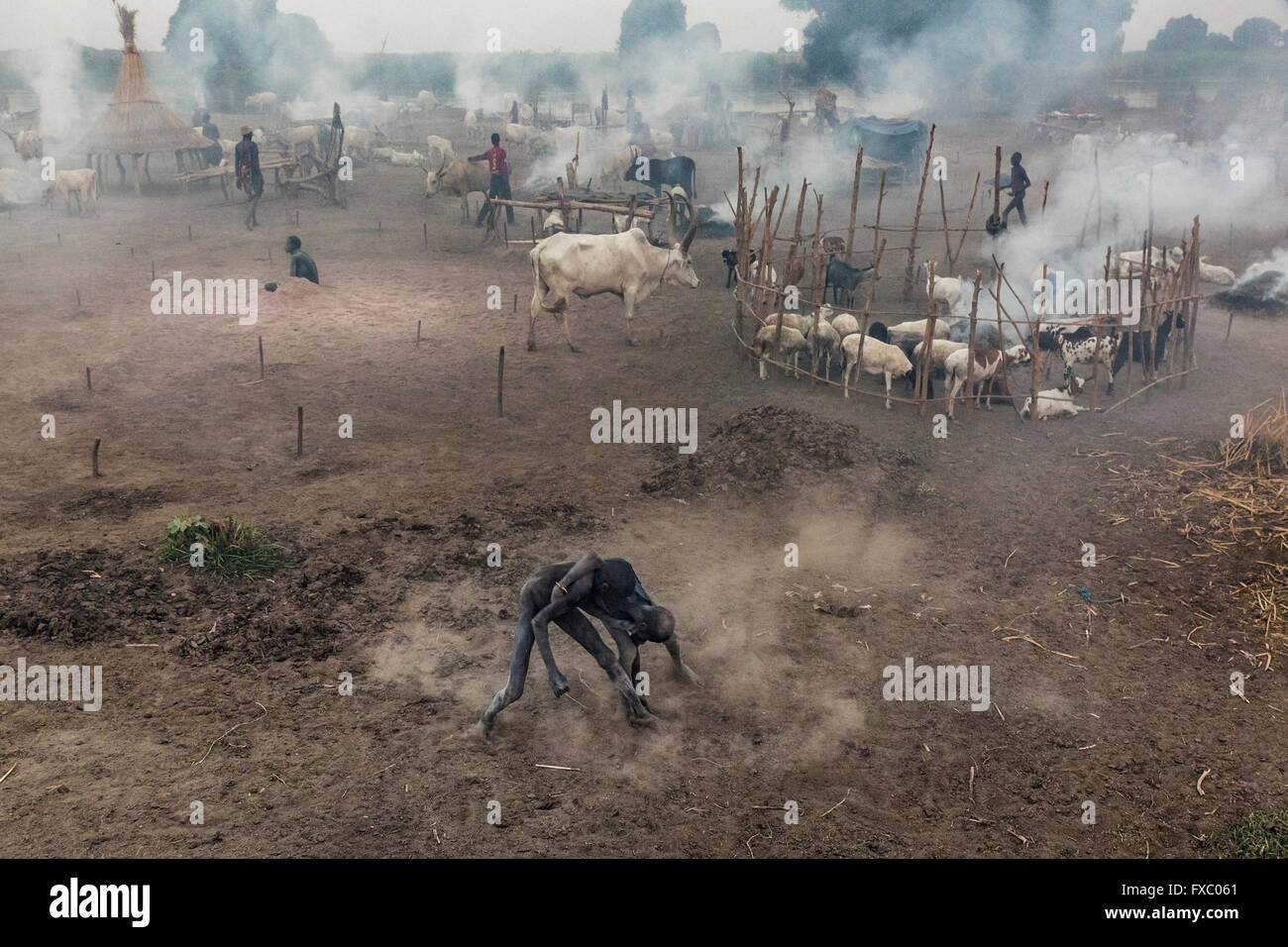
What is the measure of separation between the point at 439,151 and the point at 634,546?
85.8ft

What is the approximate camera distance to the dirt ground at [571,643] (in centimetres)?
598

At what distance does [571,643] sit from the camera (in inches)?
309

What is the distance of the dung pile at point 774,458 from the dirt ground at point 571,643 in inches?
2.0

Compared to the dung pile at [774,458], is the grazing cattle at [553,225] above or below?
above

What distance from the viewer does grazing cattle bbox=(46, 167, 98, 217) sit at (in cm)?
2327

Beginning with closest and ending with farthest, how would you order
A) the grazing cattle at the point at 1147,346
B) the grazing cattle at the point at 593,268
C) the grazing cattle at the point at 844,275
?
the grazing cattle at the point at 1147,346
the grazing cattle at the point at 593,268
the grazing cattle at the point at 844,275

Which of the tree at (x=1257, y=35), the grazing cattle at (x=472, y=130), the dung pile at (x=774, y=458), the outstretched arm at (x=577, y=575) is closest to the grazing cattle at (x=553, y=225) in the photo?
the dung pile at (x=774, y=458)

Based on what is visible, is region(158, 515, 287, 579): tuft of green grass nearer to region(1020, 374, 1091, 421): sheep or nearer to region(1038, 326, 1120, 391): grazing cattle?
region(1020, 374, 1091, 421): sheep

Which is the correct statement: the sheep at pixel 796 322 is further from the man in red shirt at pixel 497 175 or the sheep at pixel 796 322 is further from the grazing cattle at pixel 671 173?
the grazing cattle at pixel 671 173

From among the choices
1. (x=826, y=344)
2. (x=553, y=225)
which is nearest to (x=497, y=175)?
(x=553, y=225)

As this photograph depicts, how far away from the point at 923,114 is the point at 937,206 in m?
19.4

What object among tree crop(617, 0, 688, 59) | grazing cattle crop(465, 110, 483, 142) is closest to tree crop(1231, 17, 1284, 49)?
tree crop(617, 0, 688, 59)

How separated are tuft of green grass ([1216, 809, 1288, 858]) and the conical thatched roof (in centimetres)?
2753
